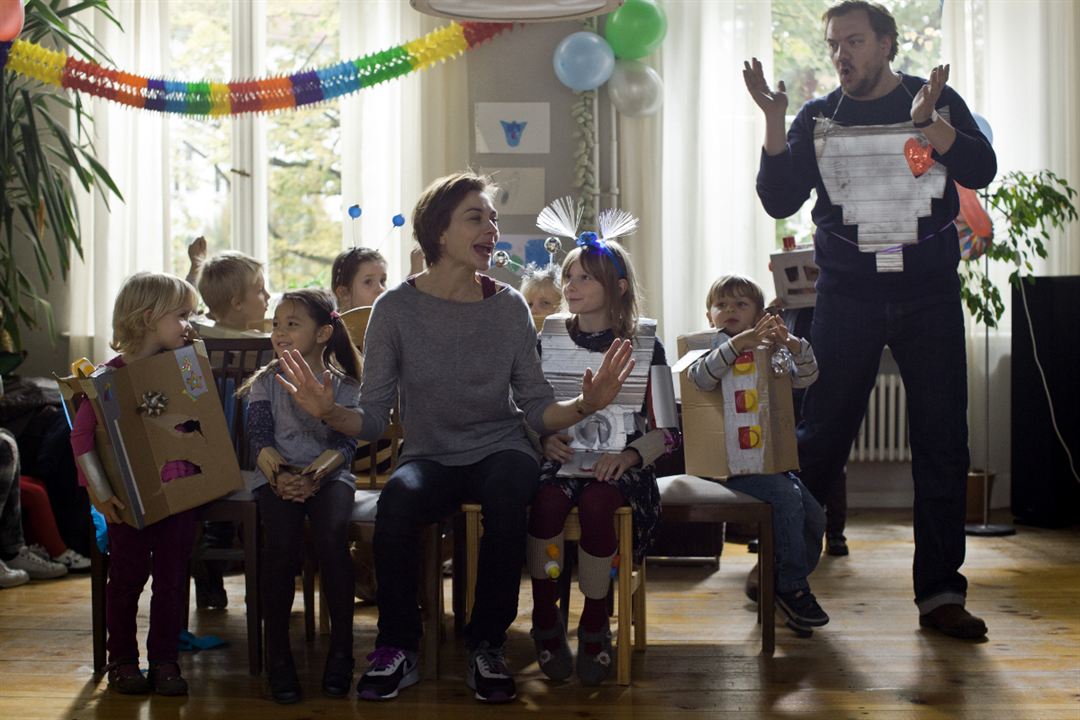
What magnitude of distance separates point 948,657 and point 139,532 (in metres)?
1.78

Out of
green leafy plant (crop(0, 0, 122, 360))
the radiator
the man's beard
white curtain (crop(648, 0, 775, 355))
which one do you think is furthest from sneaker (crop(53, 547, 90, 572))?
the radiator

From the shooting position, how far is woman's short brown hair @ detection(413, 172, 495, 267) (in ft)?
9.41

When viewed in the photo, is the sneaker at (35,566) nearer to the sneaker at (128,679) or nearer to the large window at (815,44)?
the sneaker at (128,679)

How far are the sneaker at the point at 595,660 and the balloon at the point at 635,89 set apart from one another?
2.59 m

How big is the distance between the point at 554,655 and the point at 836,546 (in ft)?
5.73

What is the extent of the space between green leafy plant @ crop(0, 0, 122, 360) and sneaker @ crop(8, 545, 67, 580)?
839 mm

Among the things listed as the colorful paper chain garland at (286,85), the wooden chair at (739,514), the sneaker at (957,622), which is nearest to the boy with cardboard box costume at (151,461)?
the wooden chair at (739,514)

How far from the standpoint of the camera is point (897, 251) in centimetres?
311

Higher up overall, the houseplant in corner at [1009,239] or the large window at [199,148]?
the large window at [199,148]

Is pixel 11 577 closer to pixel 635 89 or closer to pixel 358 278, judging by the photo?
pixel 358 278

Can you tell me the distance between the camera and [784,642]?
3078mm

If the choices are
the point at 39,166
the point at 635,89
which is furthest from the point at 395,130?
the point at 39,166

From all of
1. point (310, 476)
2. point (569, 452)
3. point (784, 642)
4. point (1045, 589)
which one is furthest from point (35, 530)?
point (1045, 589)

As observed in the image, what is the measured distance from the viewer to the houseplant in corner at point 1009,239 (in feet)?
14.8
